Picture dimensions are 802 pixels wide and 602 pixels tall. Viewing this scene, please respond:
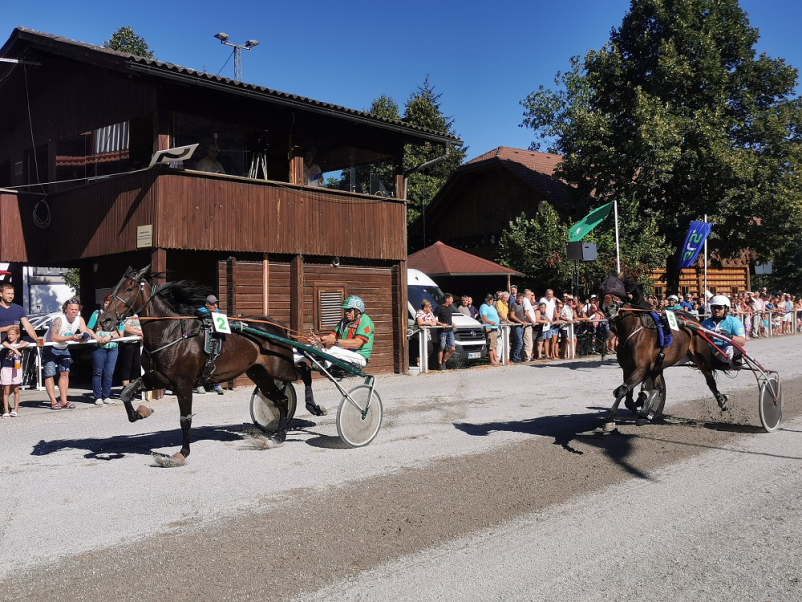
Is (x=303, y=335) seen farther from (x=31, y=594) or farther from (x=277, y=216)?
(x=277, y=216)

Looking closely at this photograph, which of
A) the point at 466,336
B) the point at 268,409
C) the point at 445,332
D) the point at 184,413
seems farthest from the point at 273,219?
the point at 184,413

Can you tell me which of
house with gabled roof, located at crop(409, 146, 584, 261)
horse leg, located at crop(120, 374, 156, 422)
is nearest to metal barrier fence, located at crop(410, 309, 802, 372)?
horse leg, located at crop(120, 374, 156, 422)

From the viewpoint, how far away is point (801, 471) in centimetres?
734

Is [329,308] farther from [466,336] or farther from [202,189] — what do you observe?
[202,189]

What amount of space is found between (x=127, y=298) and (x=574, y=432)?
18.3 feet

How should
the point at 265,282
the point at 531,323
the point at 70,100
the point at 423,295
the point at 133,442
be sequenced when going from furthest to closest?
1. the point at 423,295
2. the point at 531,323
3. the point at 70,100
4. the point at 265,282
5. the point at 133,442

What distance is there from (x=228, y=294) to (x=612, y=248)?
14.4 metres

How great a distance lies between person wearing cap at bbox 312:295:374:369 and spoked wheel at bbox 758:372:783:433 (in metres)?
4.95

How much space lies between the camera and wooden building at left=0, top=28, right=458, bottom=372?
14.9m

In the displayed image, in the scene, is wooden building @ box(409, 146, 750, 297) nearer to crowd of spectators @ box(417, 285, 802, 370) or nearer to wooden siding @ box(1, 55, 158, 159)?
crowd of spectators @ box(417, 285, 802, 370)

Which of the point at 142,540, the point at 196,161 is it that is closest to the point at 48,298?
the point at 196,161

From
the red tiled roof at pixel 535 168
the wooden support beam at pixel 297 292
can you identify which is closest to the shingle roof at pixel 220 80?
the wooden support beam at pixel 297 292

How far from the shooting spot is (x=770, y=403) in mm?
9492

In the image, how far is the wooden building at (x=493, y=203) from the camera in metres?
31.7
